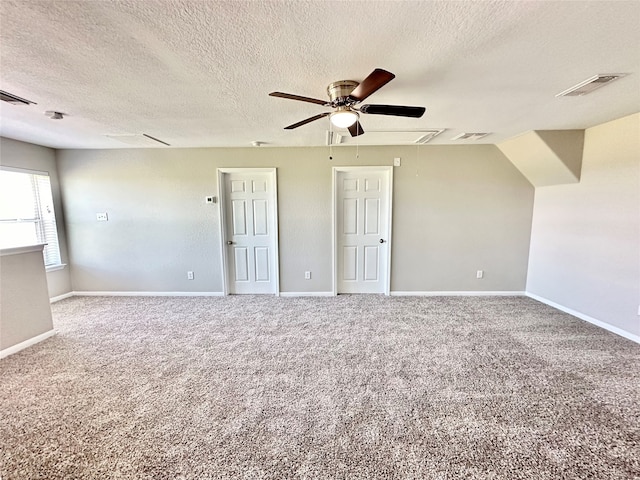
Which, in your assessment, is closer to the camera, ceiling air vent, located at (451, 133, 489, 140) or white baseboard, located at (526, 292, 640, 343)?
white baseboard, located at (526, 292, 640, 343)

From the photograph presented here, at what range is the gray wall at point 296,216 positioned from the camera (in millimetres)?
4090

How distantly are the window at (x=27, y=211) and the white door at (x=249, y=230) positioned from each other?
8.53 ft

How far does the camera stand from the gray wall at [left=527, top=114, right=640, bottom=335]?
2816mm

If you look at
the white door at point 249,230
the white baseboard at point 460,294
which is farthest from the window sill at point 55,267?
the white baseboard at point 460,294

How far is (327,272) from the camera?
430cm

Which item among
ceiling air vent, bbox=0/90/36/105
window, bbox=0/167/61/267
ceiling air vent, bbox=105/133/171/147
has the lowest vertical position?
window, bbox=0/167/61/267

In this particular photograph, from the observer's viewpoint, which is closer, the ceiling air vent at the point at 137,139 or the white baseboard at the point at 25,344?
the white baseboard at the point at 25,344

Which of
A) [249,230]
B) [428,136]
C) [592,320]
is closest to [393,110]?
[428,136]

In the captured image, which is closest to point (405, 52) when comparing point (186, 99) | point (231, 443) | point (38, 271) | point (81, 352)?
point (186, 99)

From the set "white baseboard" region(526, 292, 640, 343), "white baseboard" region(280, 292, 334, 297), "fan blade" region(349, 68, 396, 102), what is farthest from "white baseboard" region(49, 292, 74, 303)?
"white baseboard" region(526, 292, 640, 343)

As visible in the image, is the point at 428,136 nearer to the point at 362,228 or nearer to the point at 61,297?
the point at 362,228

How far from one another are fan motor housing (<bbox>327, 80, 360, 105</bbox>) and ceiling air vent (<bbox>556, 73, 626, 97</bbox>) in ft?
5.63

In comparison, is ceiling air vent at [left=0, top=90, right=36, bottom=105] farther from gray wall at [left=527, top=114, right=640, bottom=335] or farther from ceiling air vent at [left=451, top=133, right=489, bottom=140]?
gray wall at [left=527, top=114, right=640, bottom=335]

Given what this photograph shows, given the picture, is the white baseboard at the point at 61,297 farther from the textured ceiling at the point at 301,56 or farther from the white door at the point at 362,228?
the white door at the point at 362,228
